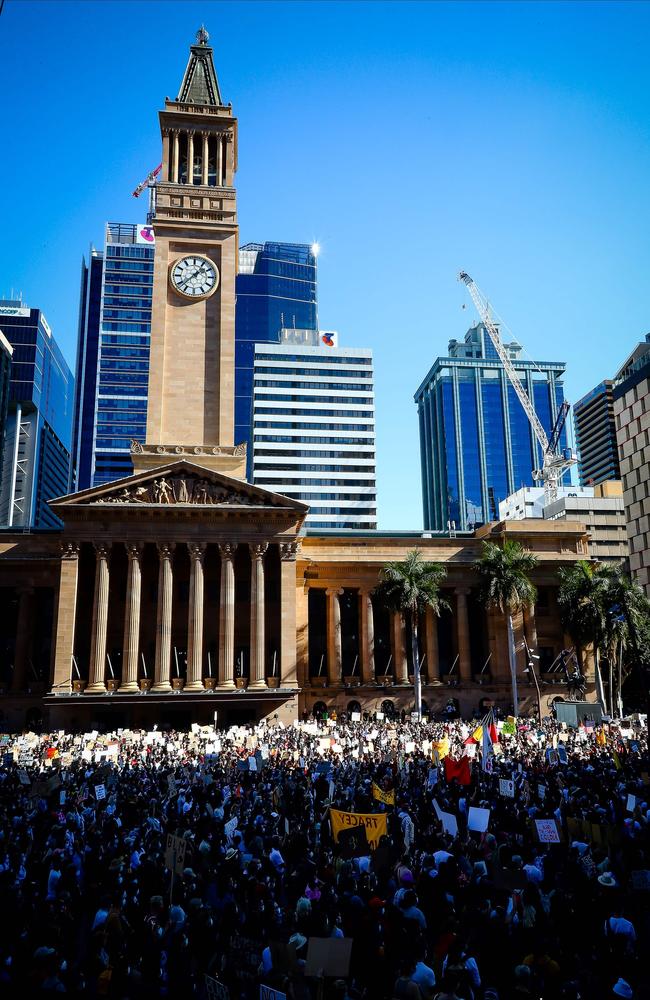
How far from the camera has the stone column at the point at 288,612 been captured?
197 feet

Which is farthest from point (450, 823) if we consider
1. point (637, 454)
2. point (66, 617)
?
point (637, 454)

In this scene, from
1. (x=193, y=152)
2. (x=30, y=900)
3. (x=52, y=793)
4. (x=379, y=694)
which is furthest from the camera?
(x=193, y=152)

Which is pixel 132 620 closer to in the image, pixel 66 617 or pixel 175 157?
pixel 66 617

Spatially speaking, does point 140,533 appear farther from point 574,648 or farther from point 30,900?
point 30,900

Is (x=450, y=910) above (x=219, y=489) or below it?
below

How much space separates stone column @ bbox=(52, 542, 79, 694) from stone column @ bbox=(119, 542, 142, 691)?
392cm

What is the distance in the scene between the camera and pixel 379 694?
66875 millimetres

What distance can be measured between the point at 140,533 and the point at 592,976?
51.7 m

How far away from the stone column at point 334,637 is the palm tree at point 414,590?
6.28 meters

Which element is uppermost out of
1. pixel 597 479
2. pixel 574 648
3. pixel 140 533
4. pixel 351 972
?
pixel 597 479

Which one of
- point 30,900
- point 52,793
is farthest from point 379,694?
point 30,900

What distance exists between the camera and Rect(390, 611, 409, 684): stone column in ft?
222

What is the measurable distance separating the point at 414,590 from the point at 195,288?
34371 millimetres

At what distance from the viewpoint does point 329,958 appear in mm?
11805
